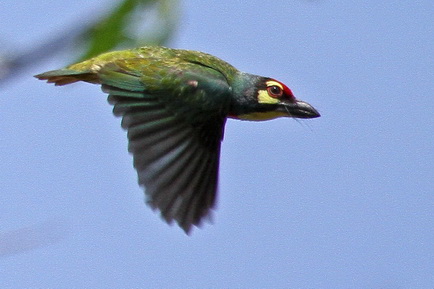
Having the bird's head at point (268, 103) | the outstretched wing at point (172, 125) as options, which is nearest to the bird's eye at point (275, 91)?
the bird's head at point (268, 103)

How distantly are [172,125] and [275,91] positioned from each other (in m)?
0.74

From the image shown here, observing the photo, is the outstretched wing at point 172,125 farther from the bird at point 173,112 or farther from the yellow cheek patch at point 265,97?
the yellow cheek patch at point 265,97

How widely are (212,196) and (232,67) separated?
1.02 m

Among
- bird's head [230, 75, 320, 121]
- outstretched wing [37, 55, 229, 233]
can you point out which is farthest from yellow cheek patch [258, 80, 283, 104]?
outstretched wing [37, 55, 229, 233]

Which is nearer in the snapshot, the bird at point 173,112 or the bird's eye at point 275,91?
the bird at point 173,112

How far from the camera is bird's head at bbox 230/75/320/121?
4055 mm

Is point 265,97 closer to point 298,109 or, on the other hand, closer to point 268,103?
point 268,103

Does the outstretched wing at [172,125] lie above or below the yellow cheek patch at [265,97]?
below

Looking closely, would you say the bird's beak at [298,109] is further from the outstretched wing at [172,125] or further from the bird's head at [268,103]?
the outstretched wing at [172,125]

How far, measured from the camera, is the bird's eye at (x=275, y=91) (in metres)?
4.08

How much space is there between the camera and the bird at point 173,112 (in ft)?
11.5

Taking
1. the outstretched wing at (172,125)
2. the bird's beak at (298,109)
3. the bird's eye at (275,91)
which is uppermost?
the bird's eye at (275,91)

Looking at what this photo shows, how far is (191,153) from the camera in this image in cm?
376

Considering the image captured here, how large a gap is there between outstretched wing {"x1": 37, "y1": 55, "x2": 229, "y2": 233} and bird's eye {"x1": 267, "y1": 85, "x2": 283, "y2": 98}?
0.32 m
